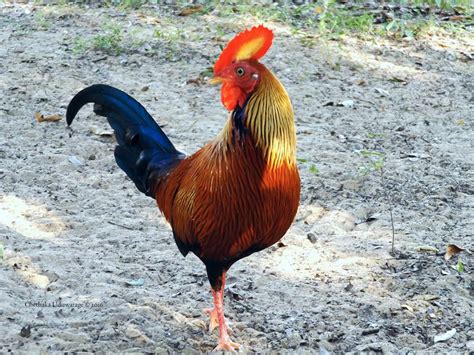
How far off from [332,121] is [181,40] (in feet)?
7.37

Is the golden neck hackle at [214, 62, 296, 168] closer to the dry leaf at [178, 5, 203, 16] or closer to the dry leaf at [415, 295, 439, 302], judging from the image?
the dry leaf at [415, 295, 439, 302]

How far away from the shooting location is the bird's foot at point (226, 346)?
3685 mm

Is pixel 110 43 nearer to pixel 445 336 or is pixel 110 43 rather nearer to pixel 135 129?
pixel 135 129

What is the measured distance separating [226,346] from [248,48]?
1500 mm

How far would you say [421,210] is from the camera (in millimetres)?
5172

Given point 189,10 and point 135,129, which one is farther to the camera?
point 189,10

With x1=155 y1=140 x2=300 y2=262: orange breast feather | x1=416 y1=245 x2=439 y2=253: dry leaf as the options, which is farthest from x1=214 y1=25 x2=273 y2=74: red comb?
x1=416 y1=245 x2=439 y2=253: dry leaf

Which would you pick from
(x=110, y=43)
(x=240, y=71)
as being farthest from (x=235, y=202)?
(x=110, y=43)

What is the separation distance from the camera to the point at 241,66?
3.22 meters

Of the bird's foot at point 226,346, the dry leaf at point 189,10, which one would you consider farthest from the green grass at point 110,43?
the bird's foot at point 226,346

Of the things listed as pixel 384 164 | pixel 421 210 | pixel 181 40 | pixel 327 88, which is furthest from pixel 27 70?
pixel 421 210

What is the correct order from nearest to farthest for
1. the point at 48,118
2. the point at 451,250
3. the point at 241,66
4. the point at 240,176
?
the point at 241,66
the point at 240,176
the point at 451,250
the point at 48,118

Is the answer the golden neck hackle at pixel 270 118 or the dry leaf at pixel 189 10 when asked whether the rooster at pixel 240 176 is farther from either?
the dry leaf at pixel 189 10

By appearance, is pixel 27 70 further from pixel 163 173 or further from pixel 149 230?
pixel 163 173
